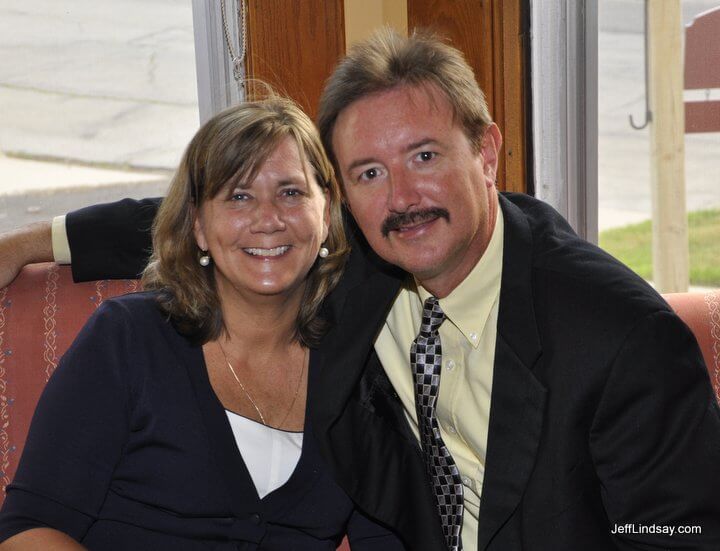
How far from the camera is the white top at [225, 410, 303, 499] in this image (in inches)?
69.8

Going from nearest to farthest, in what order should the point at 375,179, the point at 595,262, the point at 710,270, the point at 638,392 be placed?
the point at 638,392, the point at 595,262, the point at 375,179, the point at 710,270

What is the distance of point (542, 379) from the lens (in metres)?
1.46

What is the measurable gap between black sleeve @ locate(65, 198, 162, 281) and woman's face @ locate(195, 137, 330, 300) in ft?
0.94

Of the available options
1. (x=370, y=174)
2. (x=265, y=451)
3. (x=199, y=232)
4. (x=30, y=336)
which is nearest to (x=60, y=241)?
(x=30, y=336)

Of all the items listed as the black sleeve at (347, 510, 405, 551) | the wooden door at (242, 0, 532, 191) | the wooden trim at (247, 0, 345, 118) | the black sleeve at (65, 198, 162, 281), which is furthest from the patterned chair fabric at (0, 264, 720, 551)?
the wooden trim at (247, 0, 345, 118)

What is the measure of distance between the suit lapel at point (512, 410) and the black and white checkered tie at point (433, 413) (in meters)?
0.14

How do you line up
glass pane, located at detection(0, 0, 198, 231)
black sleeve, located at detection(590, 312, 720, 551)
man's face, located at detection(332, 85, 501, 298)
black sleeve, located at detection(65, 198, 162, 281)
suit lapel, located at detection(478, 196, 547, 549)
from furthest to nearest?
glass pane, located at detection(0, 0, 198, 231) → black sleeve, located at detection(65, 198, 162, 281) → man's face, located at detection(332, 85, 501, 298) → suit lapel, located at detection(478, 196, 547, 549) → black sleeve, located at detection(590, 312, 720, 551)

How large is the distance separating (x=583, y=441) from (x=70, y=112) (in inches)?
72.4

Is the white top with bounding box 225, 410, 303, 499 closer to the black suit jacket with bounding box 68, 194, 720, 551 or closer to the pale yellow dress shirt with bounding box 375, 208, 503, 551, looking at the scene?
the black suit jacket with bounding box 68, 194, 720, 551

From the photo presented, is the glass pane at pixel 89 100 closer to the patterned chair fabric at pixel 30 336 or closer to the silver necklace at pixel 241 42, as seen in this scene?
Answer: the silver necklace at pixel 241 42

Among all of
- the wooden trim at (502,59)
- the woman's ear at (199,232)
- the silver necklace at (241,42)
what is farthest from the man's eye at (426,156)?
the silver necklace at (241,42)

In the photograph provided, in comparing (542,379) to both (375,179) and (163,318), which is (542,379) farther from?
(163,318)

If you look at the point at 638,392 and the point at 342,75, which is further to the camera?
the point at 342,75

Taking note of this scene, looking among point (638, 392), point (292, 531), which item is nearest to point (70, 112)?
point (292, 531)
